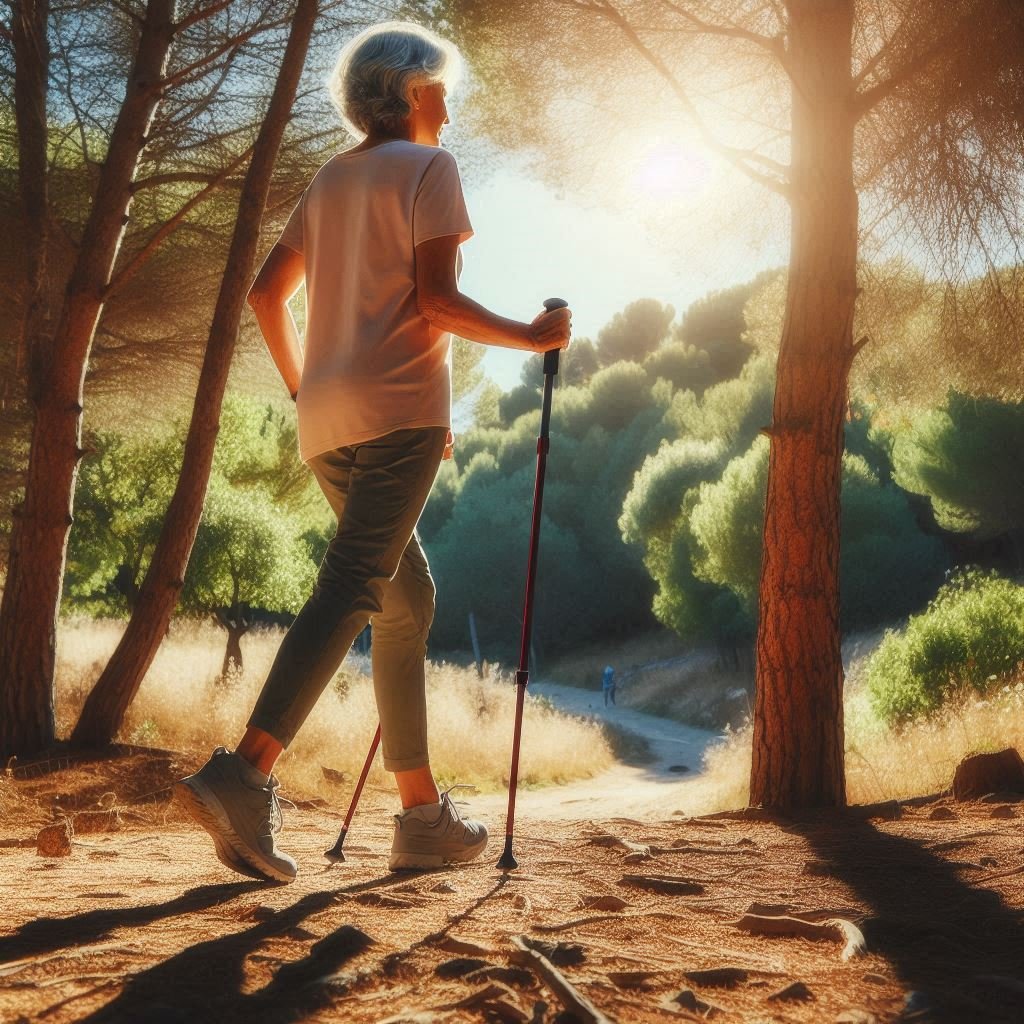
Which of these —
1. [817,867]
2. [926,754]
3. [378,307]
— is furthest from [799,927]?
[926,754]

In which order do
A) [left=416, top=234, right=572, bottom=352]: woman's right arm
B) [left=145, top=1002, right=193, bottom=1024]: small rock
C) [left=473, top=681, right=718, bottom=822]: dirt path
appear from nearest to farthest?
[left=145, top=1002, right=193, bottom=1024]: small rock < [left=416, top=234, right=572, bottom=352]: woman's right arm < [left=473, top=681, right=718, bottom=822]: dirt path

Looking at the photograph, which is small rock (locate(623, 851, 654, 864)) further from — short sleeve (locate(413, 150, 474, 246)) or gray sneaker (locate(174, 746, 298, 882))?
short sleeve (locate(413, 150, 474, 246))

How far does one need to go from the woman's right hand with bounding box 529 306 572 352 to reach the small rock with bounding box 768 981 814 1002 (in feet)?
4.63

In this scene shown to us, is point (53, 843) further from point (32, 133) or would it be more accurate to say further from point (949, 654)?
point (949, 654)

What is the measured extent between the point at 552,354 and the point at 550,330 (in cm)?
37

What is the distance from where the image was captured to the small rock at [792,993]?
1.61m

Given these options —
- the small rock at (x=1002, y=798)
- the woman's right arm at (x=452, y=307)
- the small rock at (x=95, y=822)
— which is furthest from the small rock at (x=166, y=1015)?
the small rock at (x=1002, y=798)

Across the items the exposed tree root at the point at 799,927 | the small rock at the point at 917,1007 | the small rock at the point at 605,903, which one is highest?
the small rock at the point at 917,1007

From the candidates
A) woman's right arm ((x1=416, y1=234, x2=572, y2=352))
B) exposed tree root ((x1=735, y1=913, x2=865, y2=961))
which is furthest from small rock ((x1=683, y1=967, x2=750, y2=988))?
woman's right arm ((x1=416, y1=234, x2=572, y2=352))

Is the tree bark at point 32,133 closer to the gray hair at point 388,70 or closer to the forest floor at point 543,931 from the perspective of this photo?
the forest floor at point 543,931

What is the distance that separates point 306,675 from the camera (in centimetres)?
229

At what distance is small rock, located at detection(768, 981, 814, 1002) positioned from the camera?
5.28 ft

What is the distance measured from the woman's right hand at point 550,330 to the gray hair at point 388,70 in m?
0.58

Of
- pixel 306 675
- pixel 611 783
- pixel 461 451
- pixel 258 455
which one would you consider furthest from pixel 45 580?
pixel 461 451
